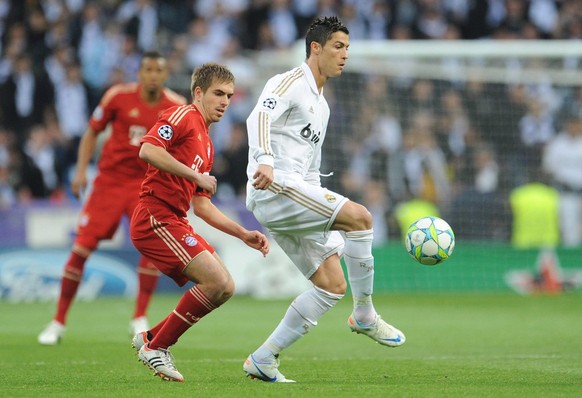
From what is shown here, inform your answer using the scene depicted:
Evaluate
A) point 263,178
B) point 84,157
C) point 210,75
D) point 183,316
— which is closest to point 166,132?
point 210,75

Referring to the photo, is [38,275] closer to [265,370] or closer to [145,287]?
[145,287]

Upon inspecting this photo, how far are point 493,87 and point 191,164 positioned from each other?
477 inches

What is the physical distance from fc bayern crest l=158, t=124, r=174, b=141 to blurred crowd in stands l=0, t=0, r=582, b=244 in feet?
33.5

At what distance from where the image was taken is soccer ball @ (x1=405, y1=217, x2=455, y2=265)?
26.7 ft

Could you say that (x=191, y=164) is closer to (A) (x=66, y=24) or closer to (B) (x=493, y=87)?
(B) (x=493, y=87)

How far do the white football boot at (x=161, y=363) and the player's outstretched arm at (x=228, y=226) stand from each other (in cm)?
91

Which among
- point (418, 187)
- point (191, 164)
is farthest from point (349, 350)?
point (418, 187)

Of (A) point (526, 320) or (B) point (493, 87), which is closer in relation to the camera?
(A) point (526, 320)

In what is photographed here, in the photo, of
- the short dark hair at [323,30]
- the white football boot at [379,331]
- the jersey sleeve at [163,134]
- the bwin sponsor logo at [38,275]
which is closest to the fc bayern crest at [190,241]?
the jersey sleeve at [163,134]

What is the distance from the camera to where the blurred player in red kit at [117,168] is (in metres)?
11.2

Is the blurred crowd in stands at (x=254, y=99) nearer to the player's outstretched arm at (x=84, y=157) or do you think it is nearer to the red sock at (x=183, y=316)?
the player's outstretched arm at (x=84, y=157)

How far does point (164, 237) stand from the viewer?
7.59 meters

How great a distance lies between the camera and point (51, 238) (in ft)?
55.7

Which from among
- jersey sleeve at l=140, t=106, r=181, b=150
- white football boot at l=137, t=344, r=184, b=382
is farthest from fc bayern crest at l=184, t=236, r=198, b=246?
white football boot at l=137, t=344, r=184, b=382
